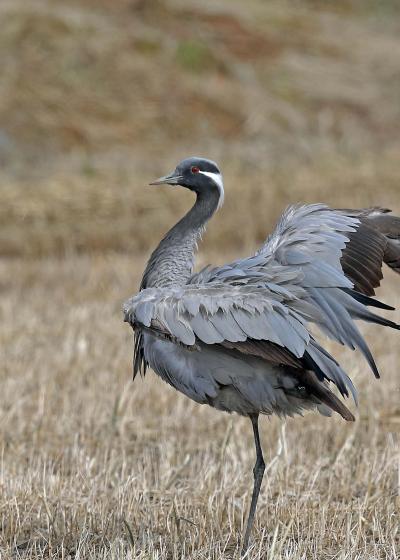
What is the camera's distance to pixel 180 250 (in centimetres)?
498

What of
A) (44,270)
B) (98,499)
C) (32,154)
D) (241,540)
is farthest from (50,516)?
(32,154)

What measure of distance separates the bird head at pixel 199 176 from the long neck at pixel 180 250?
3cm

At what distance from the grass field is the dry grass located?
2 centimetres

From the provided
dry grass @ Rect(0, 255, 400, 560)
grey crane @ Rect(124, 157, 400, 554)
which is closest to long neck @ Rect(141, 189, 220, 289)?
grey crane @ Rect(124, 157, 400, 554)

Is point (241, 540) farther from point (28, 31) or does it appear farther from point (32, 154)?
point (28, 31)

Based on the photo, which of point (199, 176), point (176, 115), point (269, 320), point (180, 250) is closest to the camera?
point (269, 320)

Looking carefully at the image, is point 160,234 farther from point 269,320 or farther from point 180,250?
point 269,320

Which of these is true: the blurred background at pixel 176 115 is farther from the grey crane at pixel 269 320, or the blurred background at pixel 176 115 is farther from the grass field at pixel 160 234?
the grey crane at pixel 269 320

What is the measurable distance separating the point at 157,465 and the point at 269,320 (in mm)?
2227

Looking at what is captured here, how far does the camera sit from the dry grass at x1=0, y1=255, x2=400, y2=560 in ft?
14.9

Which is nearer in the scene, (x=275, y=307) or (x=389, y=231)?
(x=275, y=307)

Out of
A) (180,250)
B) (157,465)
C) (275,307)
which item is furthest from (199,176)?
(157,465)

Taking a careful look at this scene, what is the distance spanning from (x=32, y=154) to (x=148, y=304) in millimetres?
13031

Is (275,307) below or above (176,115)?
below
